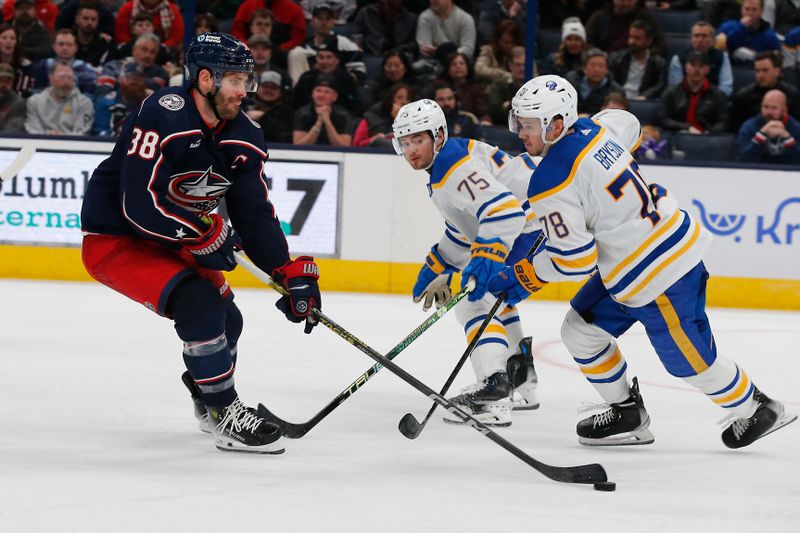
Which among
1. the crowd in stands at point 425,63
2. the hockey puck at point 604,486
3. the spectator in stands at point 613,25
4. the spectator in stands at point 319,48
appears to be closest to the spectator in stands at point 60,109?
the crowd in stands at point 425,63

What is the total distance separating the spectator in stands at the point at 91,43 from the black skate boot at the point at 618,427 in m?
5.62

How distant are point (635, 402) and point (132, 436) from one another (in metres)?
1.54

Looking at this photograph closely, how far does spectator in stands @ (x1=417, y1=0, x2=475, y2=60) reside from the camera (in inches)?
331

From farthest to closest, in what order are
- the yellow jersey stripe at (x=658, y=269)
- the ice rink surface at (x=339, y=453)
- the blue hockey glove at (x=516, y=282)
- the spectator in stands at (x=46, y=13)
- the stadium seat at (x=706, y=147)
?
the spectator in stands at (x=46, y=13)
the stadium seat at (x=706, y=147)
the blue hockey glove at (x=516, y=282)
the yellow jersey stripe at (x=658, y=269)
the ice rink surface at (x=339, y=453)

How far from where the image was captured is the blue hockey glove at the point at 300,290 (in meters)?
3.48

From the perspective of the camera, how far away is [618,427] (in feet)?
12.4

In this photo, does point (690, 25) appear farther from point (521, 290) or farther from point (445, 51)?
point (521, 290)

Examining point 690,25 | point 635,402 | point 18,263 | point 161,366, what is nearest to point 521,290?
point 635,402

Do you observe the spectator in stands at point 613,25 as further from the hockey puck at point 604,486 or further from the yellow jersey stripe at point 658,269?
the hockey puck at point 604,486

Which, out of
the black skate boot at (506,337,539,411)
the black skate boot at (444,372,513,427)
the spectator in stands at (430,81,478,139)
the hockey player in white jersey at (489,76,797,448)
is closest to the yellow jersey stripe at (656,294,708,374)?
the hockey player in white jersey at (489,76,797,448)

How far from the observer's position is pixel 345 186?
7297mm

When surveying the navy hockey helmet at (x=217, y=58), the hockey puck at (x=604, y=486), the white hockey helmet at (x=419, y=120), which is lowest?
the hockey puck at (x=604, y=486)

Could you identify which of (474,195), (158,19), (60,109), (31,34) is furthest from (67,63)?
(474,195)

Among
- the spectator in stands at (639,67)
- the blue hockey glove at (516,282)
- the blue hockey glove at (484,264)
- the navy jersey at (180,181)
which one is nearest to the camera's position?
the navy jersey at (180,181)
